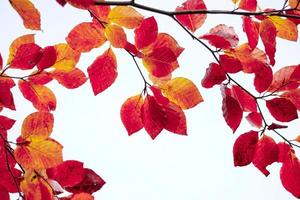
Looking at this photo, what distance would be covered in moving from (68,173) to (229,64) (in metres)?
0.56

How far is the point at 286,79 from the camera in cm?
115

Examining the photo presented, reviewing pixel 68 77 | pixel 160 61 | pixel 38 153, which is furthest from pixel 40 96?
pixel 160 61

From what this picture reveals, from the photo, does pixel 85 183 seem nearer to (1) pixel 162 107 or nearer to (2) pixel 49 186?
(2) pixel 49 186

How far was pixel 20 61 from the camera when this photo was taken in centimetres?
106

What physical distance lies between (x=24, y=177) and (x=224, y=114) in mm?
570

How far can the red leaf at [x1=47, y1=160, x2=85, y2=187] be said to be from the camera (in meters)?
1.14

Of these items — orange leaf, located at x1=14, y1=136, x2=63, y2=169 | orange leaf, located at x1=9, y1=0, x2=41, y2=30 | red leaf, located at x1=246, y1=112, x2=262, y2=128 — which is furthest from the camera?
red leaf, located at x1=246, y1=112, x2=262, y2=128

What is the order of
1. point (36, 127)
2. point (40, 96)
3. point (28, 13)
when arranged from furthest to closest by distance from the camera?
point (40, 96), point (36, 127), point (28, 13)

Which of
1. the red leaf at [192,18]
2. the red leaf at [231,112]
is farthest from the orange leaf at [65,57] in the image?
the red leaf at [231,112]

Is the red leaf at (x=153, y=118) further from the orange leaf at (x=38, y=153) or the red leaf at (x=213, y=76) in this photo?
the orange leaf at (x=38, y=153)

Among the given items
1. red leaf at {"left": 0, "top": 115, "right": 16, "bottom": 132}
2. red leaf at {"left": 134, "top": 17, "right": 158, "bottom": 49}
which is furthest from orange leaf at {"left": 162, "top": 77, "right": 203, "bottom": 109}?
Answer: red leaf at {"left": 0, "top": 115, "right": 16, "bottom": 132}

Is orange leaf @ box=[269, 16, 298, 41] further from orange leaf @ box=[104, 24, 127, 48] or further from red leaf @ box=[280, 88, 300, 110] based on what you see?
orange leaf @ box=[104, 24, 127, 48]

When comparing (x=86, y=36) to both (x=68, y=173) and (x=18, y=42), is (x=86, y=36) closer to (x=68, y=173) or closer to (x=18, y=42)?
(x=18, y=42)

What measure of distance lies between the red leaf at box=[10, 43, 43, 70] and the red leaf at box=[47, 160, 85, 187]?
0.31m
